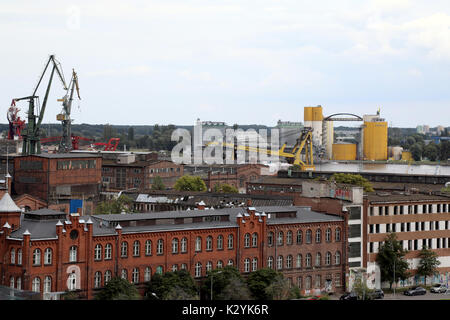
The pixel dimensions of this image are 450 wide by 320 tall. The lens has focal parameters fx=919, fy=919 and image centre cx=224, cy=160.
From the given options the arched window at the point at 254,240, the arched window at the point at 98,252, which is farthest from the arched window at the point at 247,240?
the arched window at the point at 98,252

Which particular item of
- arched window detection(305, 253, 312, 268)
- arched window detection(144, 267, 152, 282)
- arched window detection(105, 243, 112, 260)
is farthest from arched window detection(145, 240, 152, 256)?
arched window detection(305, 253, 312, 268)

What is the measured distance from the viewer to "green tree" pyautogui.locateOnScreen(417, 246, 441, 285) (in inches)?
3831

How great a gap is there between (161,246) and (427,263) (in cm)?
3306

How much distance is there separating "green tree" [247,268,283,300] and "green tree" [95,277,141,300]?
10.9m

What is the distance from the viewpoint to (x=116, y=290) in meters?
73.1

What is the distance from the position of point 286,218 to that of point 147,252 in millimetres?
16322

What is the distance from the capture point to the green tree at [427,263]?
97.3 meters

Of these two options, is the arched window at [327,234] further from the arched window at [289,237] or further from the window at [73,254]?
the window at [73,254]

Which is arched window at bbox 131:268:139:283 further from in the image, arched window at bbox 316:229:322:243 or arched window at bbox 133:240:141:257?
arched window at bbox 316:229:322:243

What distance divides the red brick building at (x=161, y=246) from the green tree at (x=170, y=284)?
45.5 inches

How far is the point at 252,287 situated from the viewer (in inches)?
3125
